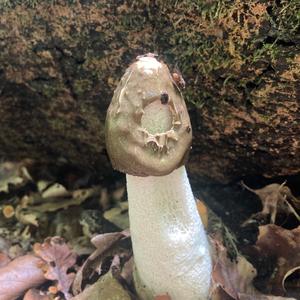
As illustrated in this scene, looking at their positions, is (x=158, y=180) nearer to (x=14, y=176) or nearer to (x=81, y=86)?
(x=81, y=86)

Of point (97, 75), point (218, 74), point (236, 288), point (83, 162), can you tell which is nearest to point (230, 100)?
point (218, 74)

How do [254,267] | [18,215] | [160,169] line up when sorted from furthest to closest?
[18,215] → [254,267] → [160,169]

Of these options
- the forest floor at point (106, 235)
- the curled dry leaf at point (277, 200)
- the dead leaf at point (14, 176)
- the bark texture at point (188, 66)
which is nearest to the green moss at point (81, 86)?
the bark texture at point (188, 66)

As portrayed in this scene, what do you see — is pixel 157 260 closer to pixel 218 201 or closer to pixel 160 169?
pixel 160 169

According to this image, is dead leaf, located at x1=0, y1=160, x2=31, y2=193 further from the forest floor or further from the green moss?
the green moss

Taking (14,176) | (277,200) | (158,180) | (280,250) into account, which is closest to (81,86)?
(158,180)
